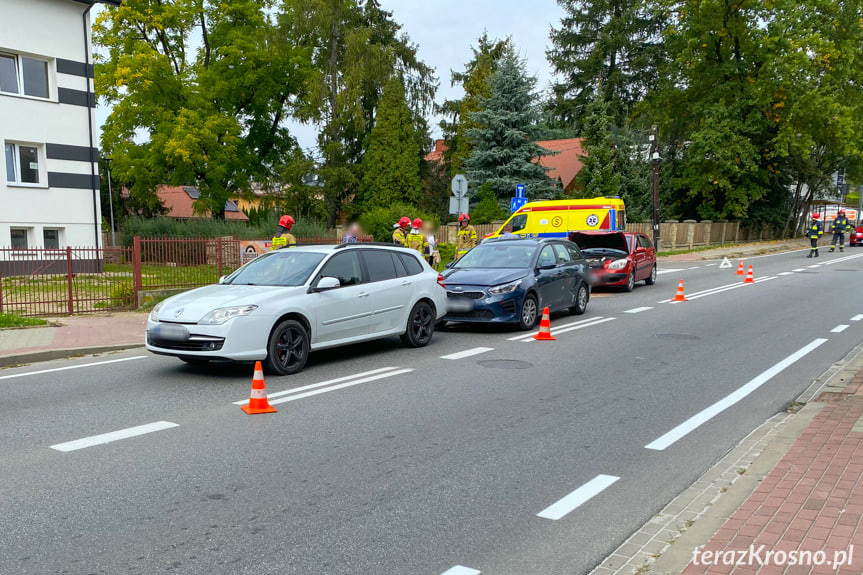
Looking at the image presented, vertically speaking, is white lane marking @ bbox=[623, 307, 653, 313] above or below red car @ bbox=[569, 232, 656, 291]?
below

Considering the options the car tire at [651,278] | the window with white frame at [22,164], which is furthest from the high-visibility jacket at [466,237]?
the window with white frame at [22,164]

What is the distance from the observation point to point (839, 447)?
5516 mm

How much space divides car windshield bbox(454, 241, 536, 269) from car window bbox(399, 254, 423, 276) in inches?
84.4

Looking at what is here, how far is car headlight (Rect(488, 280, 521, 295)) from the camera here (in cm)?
1198

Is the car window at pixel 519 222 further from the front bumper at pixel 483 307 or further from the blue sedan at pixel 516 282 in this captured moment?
the front bumper at pixel 483 307

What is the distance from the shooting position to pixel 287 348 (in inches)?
346

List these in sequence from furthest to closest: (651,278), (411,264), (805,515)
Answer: (651,278) → (411,264) → (805,515)

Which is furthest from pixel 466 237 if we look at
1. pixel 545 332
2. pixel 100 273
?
pixel 100 273

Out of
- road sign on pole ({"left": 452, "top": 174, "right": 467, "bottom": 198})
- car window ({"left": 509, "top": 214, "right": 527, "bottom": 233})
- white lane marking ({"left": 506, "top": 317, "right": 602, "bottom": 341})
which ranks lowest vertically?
white lane marking ({"left": 506, "top": 317, "right": 602, "bottom": 341})

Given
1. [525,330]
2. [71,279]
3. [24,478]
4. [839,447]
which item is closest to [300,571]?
[24,478]

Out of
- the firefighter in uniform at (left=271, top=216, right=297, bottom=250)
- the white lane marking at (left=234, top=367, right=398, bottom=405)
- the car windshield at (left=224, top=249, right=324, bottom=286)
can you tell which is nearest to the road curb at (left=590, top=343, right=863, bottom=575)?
the white lane marking at (left=234, top=367, right=398, bottom=405)

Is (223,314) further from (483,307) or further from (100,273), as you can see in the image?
(100,273)

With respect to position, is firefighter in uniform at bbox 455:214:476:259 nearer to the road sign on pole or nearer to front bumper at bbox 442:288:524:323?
the road sign on pole

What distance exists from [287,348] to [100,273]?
8262 mm
